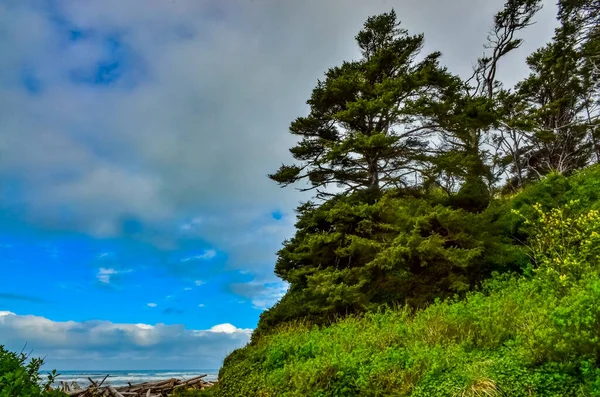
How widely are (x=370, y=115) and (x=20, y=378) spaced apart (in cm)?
1397

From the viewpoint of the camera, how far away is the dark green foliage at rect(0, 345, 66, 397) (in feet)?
17.6

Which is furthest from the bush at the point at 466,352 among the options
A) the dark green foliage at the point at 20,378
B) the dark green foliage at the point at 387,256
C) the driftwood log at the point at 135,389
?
the driftwood log at the point at 135,389

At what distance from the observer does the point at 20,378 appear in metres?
5.43

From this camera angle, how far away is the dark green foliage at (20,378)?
5.36 metres

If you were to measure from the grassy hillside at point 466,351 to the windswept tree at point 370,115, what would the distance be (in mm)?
6514

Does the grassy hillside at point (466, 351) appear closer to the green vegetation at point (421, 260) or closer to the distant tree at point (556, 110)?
the green vegetation at point (421, 260)

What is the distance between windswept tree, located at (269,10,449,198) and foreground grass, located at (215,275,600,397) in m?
7.25

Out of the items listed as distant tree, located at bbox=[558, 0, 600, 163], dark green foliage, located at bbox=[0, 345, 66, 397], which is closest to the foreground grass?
dark green foliage, located at bbox=[0, 345, 66, 397]

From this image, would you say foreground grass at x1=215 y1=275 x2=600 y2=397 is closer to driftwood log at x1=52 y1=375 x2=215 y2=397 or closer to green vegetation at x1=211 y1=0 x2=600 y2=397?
green vegetation at x1=211 y1=0 x2=600 y2=397

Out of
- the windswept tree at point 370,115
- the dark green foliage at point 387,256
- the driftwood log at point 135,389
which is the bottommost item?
the driftwood log at point 135,389

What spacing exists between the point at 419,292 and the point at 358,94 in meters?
8.53

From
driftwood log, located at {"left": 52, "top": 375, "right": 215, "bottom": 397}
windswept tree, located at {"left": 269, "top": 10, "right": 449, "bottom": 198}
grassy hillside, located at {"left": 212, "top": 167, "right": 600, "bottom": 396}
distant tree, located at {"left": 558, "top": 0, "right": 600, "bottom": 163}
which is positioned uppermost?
distant tree, located at {"left": 558, "top": 0, "right": 600, "bottom": 163}

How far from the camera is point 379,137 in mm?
14648

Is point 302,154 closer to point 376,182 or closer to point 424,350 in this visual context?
point 376,182
